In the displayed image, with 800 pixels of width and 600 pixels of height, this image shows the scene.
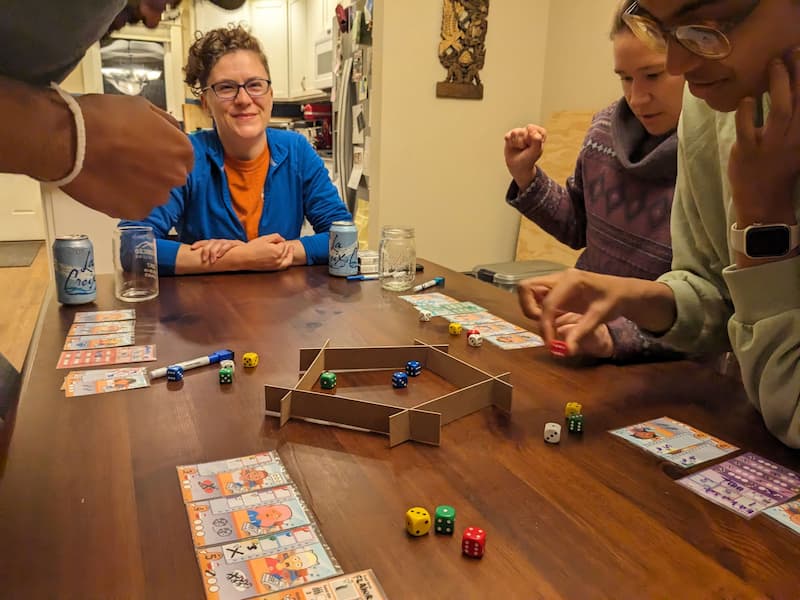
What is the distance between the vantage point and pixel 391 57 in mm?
2938

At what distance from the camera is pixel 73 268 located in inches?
51.4

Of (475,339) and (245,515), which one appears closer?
(245,515)

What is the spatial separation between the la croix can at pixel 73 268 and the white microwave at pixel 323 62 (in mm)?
3529

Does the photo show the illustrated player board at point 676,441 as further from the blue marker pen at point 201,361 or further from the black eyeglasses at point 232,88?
the black eyeglasses at point 232,88

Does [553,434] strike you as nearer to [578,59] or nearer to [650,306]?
[650,306]

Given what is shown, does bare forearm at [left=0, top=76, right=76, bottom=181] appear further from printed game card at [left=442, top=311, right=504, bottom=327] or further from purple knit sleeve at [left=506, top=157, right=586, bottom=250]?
purple knit sleeve at [left=506, top=157, right=586, bottom=250]

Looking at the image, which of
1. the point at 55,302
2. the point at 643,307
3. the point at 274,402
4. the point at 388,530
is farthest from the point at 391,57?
the point at 388,530

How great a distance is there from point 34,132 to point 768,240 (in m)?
0.87

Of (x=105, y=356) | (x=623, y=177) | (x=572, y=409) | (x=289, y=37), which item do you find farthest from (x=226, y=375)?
(x=289, y=37)

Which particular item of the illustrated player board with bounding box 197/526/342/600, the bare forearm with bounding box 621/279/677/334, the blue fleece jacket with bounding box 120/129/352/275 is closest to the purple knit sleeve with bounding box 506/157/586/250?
the blue fleece jacket with bounding box 120/129/352/275

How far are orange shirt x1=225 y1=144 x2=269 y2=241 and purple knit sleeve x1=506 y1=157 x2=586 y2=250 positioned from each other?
774 millimetres

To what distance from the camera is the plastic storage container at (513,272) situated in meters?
2.59

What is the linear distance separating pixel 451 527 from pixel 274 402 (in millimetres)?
326

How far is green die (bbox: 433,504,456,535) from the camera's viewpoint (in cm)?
59
